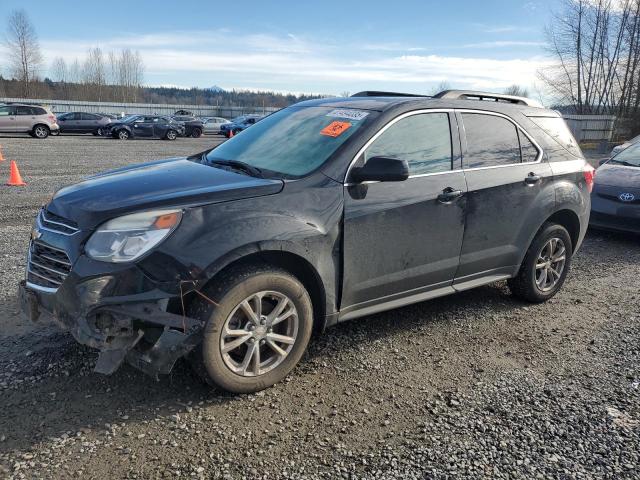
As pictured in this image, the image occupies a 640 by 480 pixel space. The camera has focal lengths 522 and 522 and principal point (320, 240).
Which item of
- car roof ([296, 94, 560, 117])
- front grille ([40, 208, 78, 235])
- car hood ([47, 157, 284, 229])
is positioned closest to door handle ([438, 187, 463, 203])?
car roof ([296, 94, 560, 117])

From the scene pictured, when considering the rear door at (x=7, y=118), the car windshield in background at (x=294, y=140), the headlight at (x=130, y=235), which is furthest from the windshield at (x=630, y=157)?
the rear door at (x=7, y=118)

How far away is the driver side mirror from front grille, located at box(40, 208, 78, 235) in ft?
5.82

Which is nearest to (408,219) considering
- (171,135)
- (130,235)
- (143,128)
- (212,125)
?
(130,235)

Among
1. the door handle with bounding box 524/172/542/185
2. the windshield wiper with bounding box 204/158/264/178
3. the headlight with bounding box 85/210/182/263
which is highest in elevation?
the windshield wiper with bounding box 204/158/264/178

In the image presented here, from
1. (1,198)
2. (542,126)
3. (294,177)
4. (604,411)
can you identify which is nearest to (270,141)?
(294,177)

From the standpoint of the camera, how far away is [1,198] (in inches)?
372

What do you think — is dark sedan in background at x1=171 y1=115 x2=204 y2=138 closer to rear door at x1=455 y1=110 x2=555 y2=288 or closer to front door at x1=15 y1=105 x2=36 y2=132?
front door at x1=15 y1=105 x2=36 y2=132

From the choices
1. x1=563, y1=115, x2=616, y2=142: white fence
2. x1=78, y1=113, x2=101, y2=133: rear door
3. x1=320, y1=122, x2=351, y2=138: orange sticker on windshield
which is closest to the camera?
x1=320, y1=122, x2=351, y2=138: orange sticker on windshield

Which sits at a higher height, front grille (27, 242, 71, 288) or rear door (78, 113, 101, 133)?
rear door (78, 113, 101, 133)

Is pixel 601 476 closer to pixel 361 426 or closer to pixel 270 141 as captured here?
pixel 361 426

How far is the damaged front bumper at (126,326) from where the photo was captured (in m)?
2.86

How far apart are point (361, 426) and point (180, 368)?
1317mm

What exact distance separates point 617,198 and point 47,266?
25.1 ft

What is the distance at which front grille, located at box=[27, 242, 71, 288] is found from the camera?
119 inches
